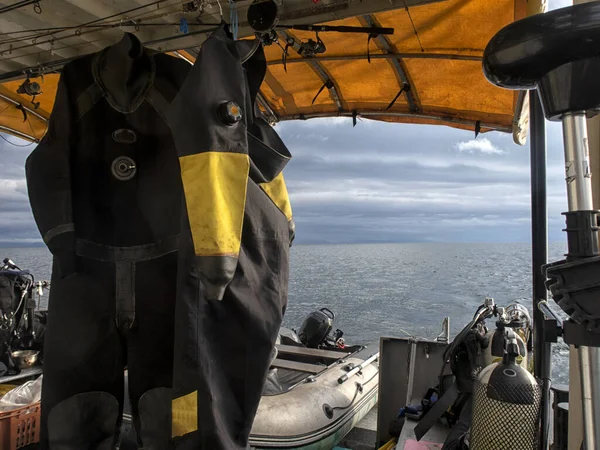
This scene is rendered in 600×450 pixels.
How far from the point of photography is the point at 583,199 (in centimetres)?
62

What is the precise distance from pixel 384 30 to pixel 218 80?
1696 mm

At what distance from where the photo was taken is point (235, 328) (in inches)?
53.0

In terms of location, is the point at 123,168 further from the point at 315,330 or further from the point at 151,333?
the point at 315,330

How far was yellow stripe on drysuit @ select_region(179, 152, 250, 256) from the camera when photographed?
1.12 metres

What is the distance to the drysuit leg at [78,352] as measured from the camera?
1.42 m

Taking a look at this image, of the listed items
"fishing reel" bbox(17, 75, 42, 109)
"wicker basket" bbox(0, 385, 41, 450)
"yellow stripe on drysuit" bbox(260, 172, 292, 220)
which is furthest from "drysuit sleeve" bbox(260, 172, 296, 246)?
"fishing reel" bbox(17, 75, 42, 109)

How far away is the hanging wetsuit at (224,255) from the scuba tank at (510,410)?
939 millimetres

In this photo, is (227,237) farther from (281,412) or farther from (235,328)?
(281,412)

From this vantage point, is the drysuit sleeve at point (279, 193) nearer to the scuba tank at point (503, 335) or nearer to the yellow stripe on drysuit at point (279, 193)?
the yellow stripe on drysuit at point (279, 193)

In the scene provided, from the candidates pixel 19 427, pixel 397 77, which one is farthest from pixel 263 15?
pixel 19 427

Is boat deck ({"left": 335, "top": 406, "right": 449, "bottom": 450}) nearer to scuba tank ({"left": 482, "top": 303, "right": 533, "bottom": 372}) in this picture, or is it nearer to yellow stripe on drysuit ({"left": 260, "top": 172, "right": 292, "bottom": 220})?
scuba tank ({"left": 482, "top": 303, "right": 533, "bottom": 372})

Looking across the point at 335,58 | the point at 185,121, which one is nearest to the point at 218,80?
the point at 185,121

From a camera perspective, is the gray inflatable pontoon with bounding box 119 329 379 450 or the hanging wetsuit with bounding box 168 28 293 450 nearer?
the hanging wetsuit with bounding box 168 28 293 450

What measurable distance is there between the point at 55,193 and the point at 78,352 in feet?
1.67
